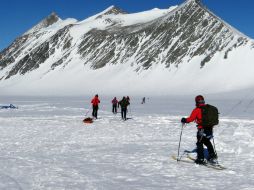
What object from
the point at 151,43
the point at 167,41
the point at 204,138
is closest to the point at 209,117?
the point at 204,138

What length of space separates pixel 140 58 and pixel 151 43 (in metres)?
7.17

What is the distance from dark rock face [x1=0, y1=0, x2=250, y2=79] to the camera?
12706 cm

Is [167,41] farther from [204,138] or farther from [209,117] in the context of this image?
[209,117]

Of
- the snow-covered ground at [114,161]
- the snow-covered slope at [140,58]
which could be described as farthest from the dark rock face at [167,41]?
the snow-covered ground at [114,161]

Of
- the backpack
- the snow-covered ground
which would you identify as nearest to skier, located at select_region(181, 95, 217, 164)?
the backpack

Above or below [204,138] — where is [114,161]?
below

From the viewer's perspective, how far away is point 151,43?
140000 mm

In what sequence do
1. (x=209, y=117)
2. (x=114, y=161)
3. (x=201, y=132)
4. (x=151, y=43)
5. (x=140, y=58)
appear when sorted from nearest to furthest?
(x=209, y=117)
(x=201, y=132)
(x=114, y=161)
(x=140, y=58)
(x=151, y=43)

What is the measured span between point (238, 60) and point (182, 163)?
107m

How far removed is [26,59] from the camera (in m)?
180

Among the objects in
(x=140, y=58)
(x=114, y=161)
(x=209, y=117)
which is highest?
(x=140, y=58)

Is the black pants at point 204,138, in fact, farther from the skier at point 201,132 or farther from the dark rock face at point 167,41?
the dark rock face at point 167,41

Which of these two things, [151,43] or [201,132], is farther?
[151,43]

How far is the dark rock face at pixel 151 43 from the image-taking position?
Result: 127062mm
